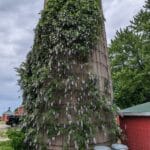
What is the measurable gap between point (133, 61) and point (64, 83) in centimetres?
1479

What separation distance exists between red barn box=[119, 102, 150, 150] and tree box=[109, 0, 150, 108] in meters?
10.9

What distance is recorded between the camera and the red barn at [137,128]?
8711mm

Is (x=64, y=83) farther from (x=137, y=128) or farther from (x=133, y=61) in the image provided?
(x=133, y=61)

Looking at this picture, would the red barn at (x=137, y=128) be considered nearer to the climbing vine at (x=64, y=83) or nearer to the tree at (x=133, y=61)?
the climbing vine at (x=64, y=83)

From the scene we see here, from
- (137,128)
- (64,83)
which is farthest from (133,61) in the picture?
(64,83)

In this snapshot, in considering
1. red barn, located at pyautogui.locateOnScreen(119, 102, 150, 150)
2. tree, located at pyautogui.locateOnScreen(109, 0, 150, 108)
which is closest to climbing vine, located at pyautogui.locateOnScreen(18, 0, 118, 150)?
red barn, located at pyautogui.locateOnScreen(119, 102, 150, 150)

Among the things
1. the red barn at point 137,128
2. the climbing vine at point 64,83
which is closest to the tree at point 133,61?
the red barn at point 137,128

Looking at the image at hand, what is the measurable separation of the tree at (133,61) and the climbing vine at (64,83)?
1274 centimetres

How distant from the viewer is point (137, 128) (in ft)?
30.3

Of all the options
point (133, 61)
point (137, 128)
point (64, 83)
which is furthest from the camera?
point (133, 61)

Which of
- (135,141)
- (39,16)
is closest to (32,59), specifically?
(39,16)

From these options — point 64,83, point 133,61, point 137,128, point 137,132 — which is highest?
point 133,61

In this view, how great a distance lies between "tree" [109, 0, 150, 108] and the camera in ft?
68.5

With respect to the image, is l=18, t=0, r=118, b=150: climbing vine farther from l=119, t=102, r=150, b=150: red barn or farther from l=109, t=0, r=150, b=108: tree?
l=109, t=0, r=150, b=108: tree
